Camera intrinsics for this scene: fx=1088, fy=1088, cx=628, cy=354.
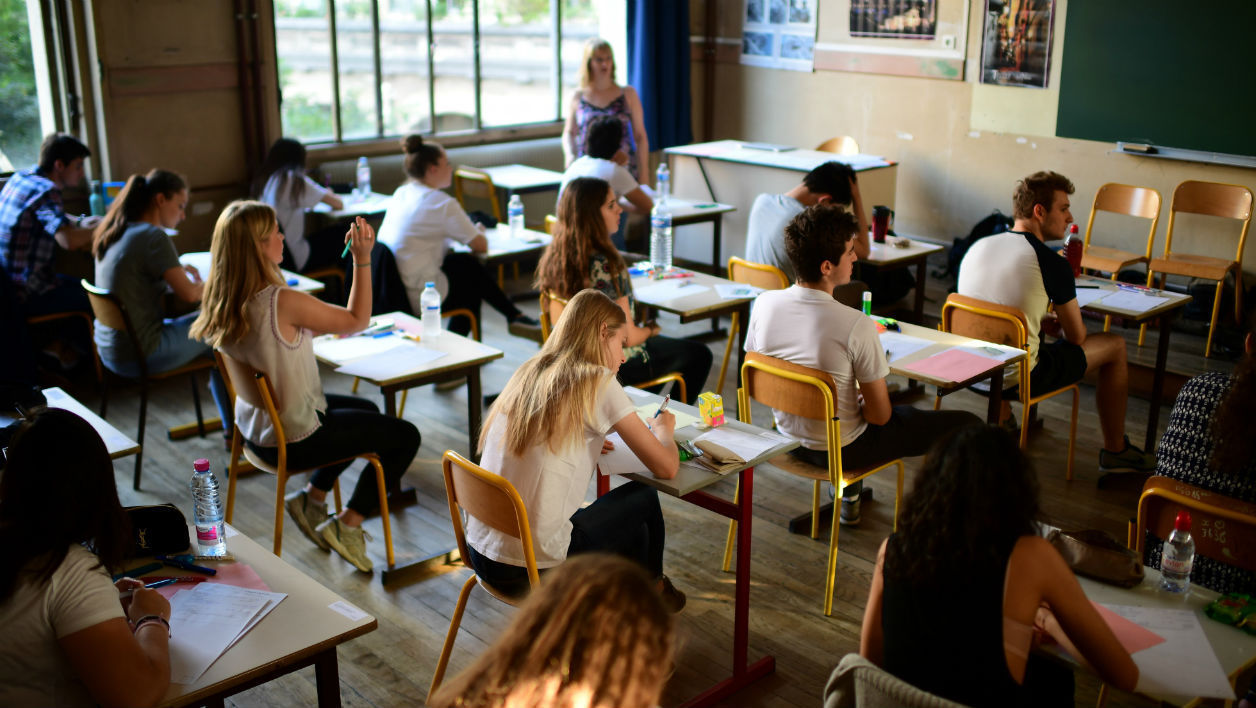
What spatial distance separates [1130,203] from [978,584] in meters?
A: 5.42

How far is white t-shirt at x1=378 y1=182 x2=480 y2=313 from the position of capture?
17.8ft

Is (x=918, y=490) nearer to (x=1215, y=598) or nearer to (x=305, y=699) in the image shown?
(x=1215, y=598)

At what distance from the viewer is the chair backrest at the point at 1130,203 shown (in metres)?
6.51

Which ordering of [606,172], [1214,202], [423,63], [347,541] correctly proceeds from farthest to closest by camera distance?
1. [423,63]
2. [1214,202]
3. [606,172]
4. [347,541]

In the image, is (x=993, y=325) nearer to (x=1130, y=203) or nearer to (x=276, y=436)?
(x=276, y=436)

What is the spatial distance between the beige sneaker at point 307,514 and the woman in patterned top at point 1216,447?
2.73 m

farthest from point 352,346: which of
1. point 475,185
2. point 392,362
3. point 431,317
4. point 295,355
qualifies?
point 475,185

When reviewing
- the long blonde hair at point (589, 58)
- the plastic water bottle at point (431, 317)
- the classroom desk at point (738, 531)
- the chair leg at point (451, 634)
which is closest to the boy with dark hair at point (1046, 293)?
the classroom desk at point (738, 531)

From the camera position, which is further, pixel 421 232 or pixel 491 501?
pixel 421 232

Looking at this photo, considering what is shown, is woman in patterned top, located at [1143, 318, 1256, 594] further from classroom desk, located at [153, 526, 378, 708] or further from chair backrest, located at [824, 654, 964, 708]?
classroom desk, located at [153, 526, 378, 708]

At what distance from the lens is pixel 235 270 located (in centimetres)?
362

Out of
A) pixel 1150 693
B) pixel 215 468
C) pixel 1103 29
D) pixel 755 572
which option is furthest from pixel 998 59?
pixel 1150 693

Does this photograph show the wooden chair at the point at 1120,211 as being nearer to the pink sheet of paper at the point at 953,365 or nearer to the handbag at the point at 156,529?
the pink sheet of paper at the point at 953,365

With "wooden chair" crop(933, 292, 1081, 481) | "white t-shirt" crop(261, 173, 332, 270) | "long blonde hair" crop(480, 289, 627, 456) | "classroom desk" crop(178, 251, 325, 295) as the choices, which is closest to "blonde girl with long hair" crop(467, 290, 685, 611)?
"long blonde hair" crop(480, 289, 627, 456)
